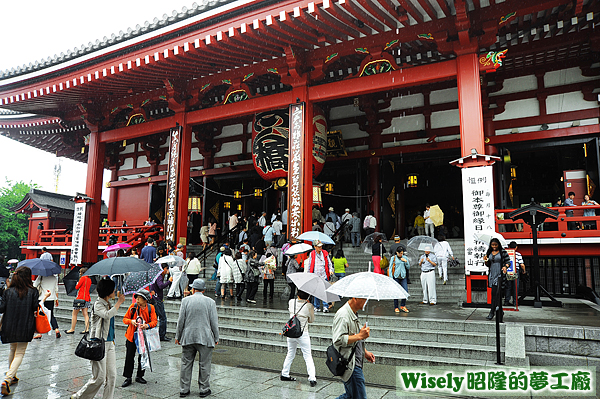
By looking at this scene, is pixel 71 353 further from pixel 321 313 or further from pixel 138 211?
pixel 138 211

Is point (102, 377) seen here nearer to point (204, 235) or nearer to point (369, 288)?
point (369, 288)

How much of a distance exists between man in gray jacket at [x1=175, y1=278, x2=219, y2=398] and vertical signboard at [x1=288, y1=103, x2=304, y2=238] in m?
6.15

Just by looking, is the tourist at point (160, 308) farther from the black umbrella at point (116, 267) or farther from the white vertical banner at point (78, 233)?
the white vertical banner at point (78, 233)

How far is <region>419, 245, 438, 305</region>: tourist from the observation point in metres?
9.52

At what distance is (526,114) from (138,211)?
17.1m

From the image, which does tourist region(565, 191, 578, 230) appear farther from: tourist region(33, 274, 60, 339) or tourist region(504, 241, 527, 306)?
tourist region(33, 274, 60, 339)

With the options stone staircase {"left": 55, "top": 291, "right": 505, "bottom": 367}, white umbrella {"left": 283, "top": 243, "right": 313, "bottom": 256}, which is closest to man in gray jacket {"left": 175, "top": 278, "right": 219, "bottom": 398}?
stone staircase {"left": 55, "top": 291, "right": 505, "bottom": 367}

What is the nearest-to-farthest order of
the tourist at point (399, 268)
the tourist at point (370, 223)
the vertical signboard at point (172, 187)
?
1. the tourist at point (399, 268)
2. the vertical signboard at point (172, 187)
3. the tourist at point (370, 223)

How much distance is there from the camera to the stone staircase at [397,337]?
20.9ft

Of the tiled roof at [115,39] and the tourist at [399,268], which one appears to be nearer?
the tourist at [399,268]

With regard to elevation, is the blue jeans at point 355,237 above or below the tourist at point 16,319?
above

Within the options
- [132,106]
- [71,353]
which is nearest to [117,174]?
[132,106]

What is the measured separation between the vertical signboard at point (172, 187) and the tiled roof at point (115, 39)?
3405 millimetres

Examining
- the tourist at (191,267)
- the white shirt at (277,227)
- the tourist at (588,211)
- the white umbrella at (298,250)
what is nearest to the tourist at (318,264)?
the white umbrella at (298,250)
